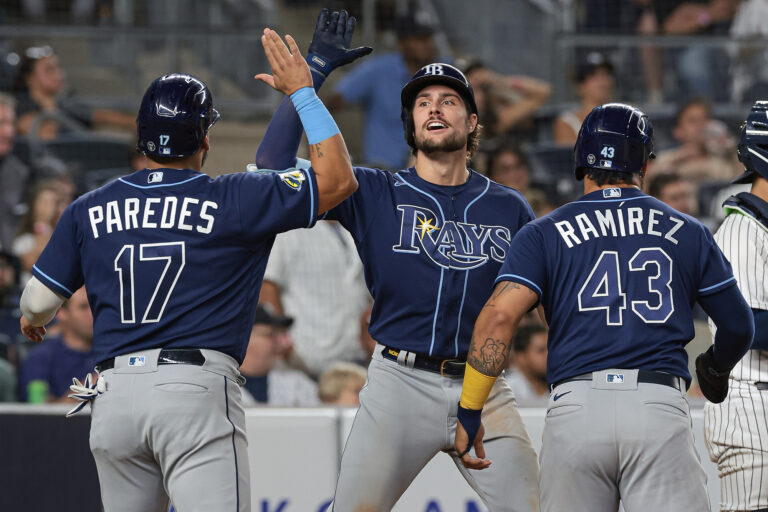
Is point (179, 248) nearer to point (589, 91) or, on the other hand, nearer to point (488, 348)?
point (488, 348)

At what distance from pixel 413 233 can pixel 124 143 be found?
17.7 feet

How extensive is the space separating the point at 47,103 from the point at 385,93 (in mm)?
2962

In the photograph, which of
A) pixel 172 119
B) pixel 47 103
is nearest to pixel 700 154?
pixel 47 103

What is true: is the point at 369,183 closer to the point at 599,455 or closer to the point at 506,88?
the point at 599,455

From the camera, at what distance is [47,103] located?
30.1 feet

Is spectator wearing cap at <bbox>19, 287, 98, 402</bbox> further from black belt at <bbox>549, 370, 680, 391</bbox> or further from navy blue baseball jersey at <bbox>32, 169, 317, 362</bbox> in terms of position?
black belt at <bbox>549, 370, 680, 391</bbox>

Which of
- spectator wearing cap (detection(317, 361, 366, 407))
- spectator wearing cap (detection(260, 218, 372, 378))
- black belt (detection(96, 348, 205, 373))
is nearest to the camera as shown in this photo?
black belt (detection(96, 348, 205, 373))

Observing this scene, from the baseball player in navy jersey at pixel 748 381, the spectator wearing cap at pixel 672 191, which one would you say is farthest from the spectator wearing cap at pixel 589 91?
the baseball player in navy jersey at pixel 748 381

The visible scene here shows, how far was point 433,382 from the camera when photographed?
4.14 meters

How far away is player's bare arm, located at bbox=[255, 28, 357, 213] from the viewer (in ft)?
12.5

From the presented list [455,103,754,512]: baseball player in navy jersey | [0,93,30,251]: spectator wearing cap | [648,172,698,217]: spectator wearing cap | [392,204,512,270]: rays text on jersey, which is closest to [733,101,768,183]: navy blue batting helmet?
[455,103,754,512]: baseball player in navy jersey

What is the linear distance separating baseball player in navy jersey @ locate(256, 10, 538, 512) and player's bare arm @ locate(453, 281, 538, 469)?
8.3 inches

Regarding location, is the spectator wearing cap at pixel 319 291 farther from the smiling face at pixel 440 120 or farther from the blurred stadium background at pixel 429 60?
the smiling face at pixel 440 120

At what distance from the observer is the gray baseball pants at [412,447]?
13.2 ft
